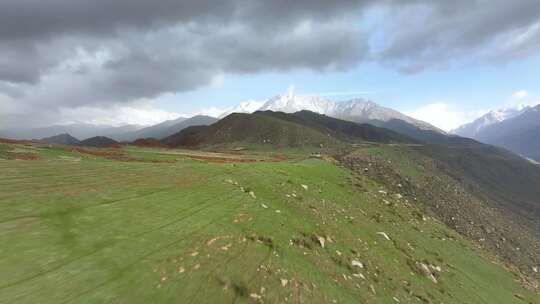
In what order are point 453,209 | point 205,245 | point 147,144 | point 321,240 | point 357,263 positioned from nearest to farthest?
point 205,245
point 357,263
point 321,240
point 453,209
point 147,144

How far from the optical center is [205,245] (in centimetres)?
1950

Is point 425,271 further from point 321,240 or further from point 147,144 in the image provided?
point 147,144

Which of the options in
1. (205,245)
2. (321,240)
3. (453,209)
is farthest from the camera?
(453,209)

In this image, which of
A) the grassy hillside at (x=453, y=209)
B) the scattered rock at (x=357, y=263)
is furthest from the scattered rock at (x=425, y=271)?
→ the grassy hillside at (x=453, y=209)

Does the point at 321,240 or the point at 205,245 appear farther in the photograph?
the point at 321,240

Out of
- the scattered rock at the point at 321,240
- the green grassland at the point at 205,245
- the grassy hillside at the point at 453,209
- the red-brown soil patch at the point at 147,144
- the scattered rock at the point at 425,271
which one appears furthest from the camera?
the red-brown soil patch at the point at 147,144

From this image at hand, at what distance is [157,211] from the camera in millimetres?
22953

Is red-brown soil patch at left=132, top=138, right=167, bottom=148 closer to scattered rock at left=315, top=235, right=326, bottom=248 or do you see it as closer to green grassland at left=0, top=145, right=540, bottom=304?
green grassland at left=0, top=145, right=540, bottom=304

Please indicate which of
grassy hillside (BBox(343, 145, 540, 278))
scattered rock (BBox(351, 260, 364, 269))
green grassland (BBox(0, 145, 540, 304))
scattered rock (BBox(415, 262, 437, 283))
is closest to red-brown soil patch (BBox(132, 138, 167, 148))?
grassy hillside (BBox(343, 145, 540, 278))

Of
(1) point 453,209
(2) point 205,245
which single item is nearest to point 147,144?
(1) point 453,209

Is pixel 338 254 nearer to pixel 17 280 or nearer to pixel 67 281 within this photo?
pixel 67 281

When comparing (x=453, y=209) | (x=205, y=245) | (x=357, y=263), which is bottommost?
(x=453, y=209)

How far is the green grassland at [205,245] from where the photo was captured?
49.0 ft

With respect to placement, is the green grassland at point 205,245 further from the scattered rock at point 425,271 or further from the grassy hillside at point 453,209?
the grassy hillside at point 453,209
